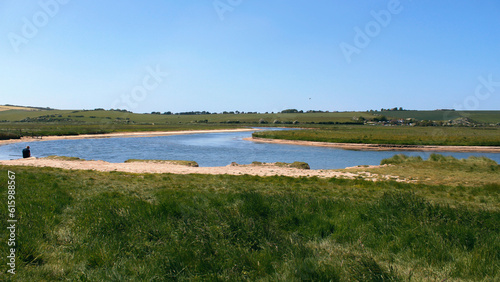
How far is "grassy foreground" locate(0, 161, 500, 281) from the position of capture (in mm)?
4297

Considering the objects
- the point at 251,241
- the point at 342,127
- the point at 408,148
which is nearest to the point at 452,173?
the point at 251,241

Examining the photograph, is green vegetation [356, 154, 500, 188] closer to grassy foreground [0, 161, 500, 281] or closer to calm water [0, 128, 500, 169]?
grassy foreground [0, 161, 500, 281]

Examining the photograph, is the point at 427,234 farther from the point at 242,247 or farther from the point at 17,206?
the point at 17,206

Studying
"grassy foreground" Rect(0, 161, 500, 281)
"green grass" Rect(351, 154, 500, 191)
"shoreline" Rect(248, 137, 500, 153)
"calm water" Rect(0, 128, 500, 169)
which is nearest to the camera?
"grassy foreground" Rect(0, 161, 500, 281)

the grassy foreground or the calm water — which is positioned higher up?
the grassy foreground

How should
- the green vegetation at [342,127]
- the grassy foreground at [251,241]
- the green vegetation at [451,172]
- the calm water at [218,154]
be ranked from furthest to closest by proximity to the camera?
the green vegetation at [342,127] < the calm water at [218,154] < the green vegetation at [451,172] < the grassy foreground at [251,241]

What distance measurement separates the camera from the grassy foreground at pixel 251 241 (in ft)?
14.1

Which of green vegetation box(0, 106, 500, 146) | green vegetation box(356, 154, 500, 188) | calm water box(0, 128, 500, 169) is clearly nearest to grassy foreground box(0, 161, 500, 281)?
green vegetation box(356, 154, 500, 188)

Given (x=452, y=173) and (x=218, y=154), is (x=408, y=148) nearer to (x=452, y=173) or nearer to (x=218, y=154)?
(x=218, y=154)

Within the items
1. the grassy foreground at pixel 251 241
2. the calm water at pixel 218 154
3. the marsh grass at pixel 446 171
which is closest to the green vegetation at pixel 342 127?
the calm water at pixel 218 154

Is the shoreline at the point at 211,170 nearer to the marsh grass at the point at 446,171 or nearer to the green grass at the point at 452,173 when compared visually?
the green grass at the point at 452,173

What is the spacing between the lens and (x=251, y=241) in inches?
212

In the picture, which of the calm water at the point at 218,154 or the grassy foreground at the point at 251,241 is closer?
the grassy foreground at the point at 251,241

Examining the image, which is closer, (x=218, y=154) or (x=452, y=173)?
(x=452, y=173)
